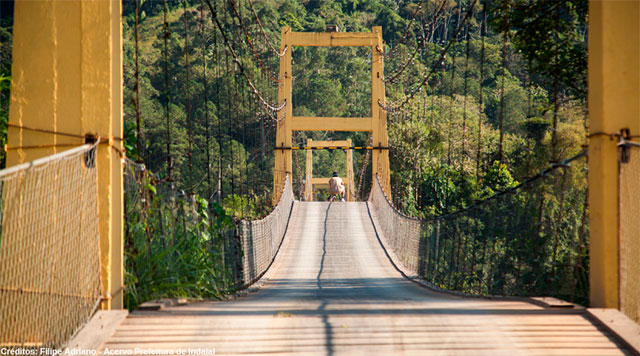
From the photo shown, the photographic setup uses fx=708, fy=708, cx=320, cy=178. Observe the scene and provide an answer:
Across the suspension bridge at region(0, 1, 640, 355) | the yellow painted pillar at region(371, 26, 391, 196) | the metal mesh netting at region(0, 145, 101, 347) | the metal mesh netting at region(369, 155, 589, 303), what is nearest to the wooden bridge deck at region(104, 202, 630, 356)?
the suspension bridge at region(0, 1, 640, 355)

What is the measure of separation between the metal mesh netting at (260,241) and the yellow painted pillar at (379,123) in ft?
16.5

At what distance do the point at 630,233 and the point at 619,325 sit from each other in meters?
0.40

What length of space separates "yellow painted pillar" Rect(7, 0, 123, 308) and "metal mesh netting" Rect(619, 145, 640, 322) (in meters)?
1.92

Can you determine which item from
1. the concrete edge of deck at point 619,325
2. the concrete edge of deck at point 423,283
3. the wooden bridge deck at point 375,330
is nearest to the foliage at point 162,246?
the wooden bridge deck at point 375,330

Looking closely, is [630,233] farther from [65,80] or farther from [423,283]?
[423,283]

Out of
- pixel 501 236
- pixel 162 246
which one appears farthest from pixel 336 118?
pixel 162 246

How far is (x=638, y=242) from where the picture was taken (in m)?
2.67

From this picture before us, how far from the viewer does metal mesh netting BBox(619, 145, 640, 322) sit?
2.64 meters

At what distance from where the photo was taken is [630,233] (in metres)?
2.68

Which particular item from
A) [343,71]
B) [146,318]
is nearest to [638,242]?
[146,318]

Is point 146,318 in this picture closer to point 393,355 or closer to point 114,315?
point 114,315

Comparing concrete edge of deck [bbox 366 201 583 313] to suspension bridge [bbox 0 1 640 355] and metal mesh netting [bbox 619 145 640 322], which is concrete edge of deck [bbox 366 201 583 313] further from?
metal mesh netting [bbox 619 145 640 322]

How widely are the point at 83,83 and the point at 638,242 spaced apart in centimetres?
217

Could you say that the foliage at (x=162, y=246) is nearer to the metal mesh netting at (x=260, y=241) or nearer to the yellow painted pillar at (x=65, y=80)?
the yellow painted pillar at (x=65, y=80)
